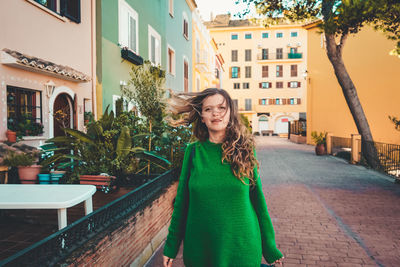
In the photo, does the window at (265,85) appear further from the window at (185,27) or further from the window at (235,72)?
the window at (185,27)

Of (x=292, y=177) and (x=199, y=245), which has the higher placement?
(x=199, y=245)

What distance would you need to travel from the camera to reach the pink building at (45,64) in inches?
228

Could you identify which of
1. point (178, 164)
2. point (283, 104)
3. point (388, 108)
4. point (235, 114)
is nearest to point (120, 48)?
point (178, 164)

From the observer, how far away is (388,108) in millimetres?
16703

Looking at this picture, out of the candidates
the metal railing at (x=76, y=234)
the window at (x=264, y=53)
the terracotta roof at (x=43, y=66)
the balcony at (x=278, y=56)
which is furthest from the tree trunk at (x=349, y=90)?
the window at (x=264, y=53)

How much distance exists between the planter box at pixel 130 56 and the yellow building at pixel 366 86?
887 centimetres

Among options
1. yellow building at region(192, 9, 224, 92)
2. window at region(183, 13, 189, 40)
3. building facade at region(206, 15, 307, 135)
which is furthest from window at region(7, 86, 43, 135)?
building facade at region(206, 15, 307, 135)

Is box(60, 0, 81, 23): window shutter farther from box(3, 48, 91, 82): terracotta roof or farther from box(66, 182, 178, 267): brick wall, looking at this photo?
box(66, 182, 178, 267): brick wall

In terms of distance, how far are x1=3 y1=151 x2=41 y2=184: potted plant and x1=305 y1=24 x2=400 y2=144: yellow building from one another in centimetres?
1380

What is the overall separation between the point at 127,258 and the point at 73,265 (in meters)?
1.04

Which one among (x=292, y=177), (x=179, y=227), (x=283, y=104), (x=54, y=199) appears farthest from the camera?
(x=283, y=104)

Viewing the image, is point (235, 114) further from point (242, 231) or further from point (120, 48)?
point (120, 48)

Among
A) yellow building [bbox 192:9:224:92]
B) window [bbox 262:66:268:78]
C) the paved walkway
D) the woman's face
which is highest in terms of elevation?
window [bbox 262:66:268:78]

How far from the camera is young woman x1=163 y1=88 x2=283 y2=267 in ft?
6.12
